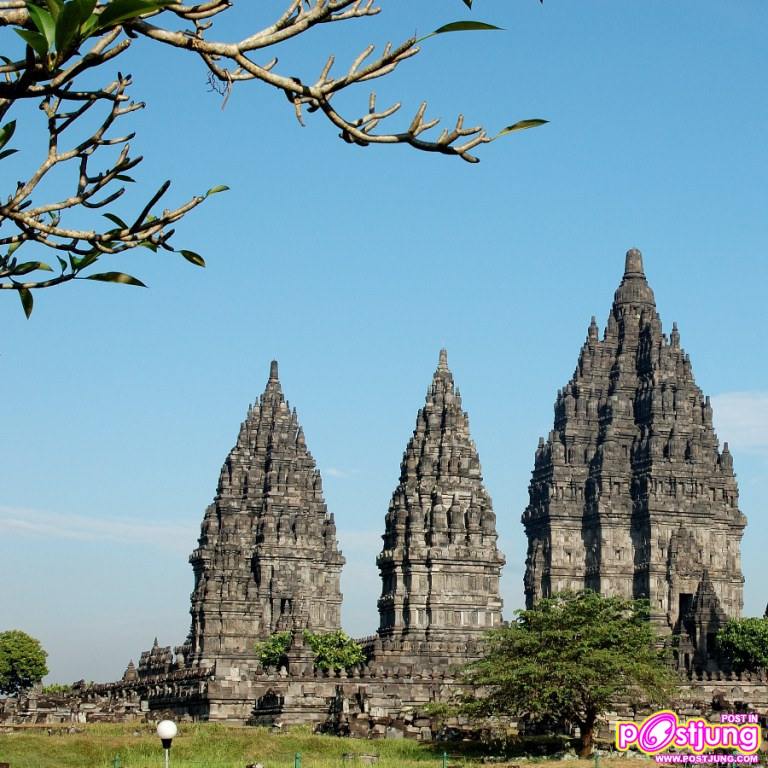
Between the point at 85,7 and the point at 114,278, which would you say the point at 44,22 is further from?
the point at 114,278

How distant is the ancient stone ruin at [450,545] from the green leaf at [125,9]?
49.0 meters

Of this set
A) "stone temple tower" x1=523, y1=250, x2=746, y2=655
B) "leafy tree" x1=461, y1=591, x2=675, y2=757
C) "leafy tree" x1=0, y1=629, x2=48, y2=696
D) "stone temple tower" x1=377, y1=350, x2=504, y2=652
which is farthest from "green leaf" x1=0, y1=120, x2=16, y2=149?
"leafy tree" x1=0, y1=629, x2=48, y2=696

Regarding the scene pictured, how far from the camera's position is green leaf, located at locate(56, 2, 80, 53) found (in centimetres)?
664

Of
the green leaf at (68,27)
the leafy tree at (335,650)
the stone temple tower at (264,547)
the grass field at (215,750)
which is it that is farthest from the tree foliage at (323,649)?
the green leaf at (68,27)

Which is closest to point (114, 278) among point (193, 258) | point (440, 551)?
point (193, 258)

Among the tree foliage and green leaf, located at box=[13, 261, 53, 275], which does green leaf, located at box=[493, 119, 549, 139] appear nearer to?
green leaf, located at box=[13, 261, 53, 275]

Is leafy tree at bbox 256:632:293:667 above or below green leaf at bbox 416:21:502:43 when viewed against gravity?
below

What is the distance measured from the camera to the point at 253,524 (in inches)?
4077

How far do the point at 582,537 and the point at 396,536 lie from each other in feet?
112

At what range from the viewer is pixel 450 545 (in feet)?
272

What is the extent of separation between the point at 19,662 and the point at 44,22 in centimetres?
10891

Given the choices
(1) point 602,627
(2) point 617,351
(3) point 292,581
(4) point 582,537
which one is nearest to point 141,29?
(1) point 602,627

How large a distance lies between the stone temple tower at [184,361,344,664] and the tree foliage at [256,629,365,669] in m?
2.03

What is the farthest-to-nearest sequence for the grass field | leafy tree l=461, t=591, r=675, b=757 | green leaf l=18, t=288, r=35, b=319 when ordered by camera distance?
1. leafy tree l=461, t=591, r=675, b=757
2. the grass field
3. green leaf l=18, t=288, r=35, b=319
